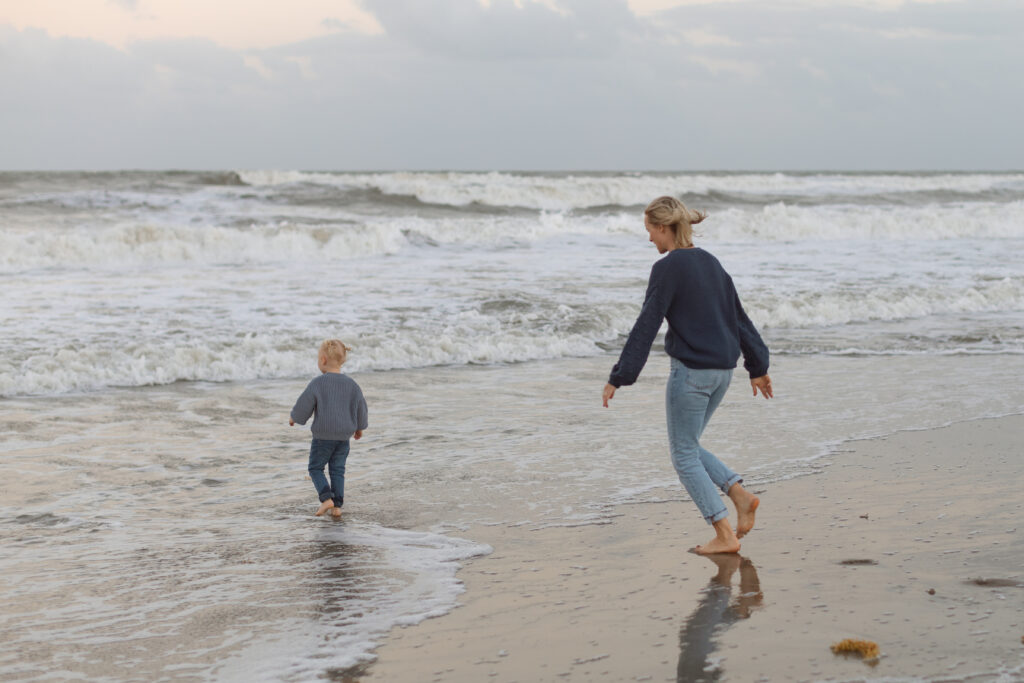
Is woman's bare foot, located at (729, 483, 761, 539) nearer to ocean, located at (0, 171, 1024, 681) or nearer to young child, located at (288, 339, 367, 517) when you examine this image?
A: ocean, located at (0, 171, 1024, 681)

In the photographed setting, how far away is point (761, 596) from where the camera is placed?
3994mm

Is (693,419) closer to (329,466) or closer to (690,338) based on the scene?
(690,338)

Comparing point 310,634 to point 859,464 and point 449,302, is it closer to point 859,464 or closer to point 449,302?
point 859,464

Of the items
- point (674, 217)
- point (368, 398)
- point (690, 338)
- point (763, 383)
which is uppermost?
point (674, 217)

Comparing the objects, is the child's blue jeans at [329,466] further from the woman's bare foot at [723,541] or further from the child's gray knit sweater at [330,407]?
the woman's bare foot at [723,541]

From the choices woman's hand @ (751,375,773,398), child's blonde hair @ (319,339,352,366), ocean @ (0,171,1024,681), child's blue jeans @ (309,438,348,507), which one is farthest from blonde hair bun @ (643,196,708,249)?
child's blue jeans @ (309,438,348,507)

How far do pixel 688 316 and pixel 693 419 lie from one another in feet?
1.55

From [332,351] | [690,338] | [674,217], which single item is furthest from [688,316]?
[332,351]

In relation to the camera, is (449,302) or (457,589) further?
(449,302)

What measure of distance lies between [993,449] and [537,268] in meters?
12.5

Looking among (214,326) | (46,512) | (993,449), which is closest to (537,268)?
(214,326)

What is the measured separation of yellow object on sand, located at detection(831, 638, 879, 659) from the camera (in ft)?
11.0

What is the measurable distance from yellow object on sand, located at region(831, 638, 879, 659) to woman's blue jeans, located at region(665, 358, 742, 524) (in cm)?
116

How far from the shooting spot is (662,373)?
9.92 metres
